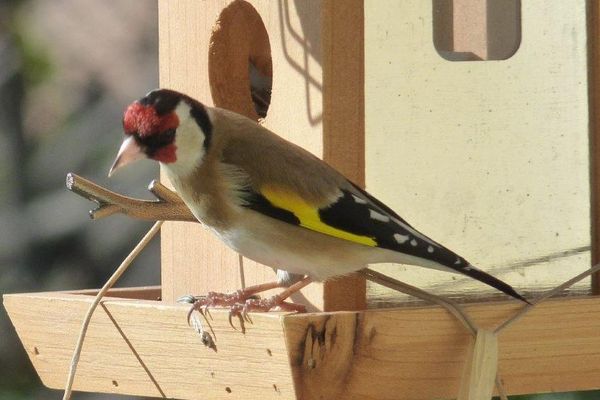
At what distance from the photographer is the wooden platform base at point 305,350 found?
379 cm

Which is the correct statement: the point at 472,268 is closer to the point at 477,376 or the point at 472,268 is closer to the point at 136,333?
the point at 477,376

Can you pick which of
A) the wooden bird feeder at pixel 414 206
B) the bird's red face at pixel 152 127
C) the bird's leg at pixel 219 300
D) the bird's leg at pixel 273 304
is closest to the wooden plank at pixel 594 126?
the wooden bird feeder at pixel 414 206

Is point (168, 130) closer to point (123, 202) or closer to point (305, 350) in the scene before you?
point (123, 202)

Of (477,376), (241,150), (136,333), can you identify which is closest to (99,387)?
(136,333)

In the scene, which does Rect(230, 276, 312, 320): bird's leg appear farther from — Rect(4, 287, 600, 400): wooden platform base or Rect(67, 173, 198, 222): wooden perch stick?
Rect(67, 173, 198, 222): wooden perch stick

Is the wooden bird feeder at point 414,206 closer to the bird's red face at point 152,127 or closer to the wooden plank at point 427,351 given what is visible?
the wooden plank at point 427,351

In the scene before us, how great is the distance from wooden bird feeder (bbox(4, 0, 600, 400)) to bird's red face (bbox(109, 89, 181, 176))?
110 mm

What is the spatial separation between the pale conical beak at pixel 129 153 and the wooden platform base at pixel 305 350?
0.39 m

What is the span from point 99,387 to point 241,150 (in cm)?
80

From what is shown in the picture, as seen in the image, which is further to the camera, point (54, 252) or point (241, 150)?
point (54, 252)

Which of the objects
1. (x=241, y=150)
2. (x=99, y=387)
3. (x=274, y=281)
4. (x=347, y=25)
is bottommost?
(x=99, y=387)

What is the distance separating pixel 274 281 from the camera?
4.26 m

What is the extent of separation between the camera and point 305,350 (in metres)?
3.75

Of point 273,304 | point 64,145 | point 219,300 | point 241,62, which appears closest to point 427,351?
point 273,304
